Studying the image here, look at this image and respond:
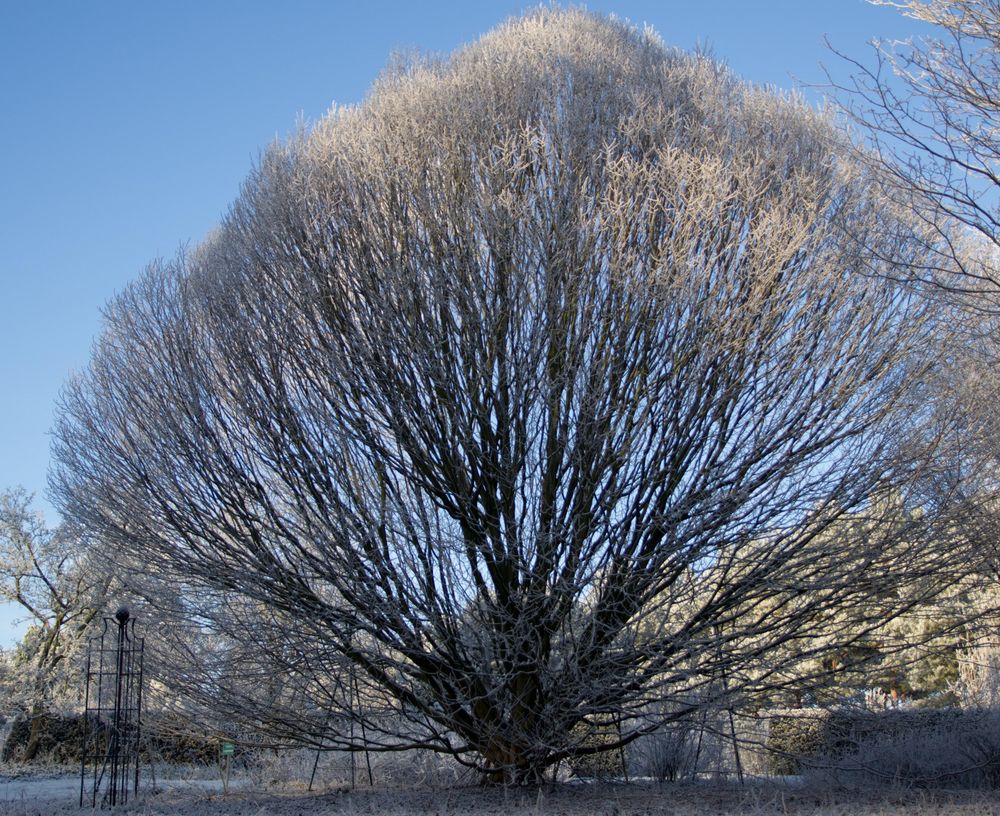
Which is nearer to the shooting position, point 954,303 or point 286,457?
point 954,303

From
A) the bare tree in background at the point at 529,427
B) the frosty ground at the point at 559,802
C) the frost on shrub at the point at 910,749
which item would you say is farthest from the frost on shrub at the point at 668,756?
the bare tree in background at the point at 529,427

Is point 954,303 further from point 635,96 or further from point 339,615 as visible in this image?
point 339,615

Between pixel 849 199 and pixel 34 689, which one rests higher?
pixel 849 199

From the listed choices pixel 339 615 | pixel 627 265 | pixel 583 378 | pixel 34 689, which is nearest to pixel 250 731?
pixel 339 615

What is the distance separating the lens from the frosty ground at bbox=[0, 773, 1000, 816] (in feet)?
22.2

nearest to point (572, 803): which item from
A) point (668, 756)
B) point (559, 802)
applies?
point (559, 802)

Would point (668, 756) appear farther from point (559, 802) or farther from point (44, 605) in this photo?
point (44, 605)

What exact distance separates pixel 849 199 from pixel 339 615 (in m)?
6.76

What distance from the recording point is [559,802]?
777 cm

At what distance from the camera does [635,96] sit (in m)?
8.95

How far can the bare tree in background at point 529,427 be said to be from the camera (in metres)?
7.88

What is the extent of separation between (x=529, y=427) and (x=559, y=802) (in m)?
3.43

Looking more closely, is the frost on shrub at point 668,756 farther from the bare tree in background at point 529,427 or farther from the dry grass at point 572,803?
the bare tree in background at point 529,427

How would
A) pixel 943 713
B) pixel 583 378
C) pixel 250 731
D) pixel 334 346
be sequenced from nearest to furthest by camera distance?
1. pixel 583 378
2. pixel 334 346
3. pixel 250 731
4. pixel 943 713
